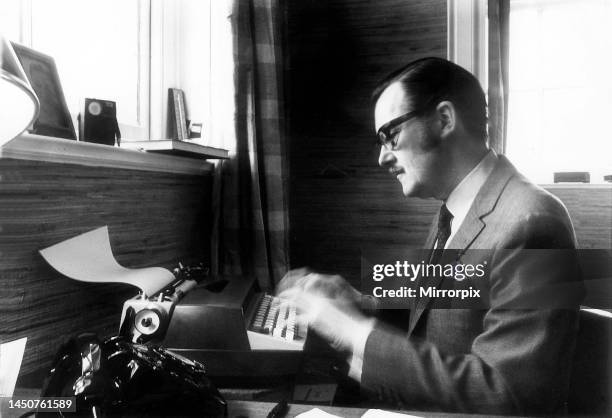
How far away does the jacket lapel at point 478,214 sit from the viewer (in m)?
0.69

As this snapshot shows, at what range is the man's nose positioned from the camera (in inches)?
31.1

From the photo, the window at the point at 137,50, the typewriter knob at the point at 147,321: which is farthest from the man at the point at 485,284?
the window at the point at 137,50

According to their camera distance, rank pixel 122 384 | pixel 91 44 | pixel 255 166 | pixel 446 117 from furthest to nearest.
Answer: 1. pixel 255 166
2. pixel 91 44
3. pixel 446 117
4. pixel 122 384

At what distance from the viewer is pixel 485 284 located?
66 centimetres

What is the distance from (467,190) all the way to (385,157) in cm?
15

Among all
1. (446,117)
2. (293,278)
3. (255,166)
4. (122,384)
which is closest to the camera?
(122,384)

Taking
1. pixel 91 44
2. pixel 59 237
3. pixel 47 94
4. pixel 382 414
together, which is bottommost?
pixel 382 414

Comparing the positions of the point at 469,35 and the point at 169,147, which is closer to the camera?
the point at 469,35

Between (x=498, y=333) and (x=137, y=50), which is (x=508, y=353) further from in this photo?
(x=137, y=50)

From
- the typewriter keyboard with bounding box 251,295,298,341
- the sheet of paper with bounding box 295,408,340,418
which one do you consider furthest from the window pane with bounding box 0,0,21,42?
the sheet of paper with bounding box 295,408,340,418

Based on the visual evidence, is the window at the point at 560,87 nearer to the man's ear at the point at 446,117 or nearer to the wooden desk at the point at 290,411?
the man's ear at the point at 446,117

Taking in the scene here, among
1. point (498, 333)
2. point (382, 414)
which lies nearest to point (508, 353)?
point (498, 333)

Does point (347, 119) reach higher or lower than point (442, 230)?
higher

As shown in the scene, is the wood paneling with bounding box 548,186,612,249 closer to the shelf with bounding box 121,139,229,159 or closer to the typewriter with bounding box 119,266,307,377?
the typewriter with bounding box 119,266,307,377
